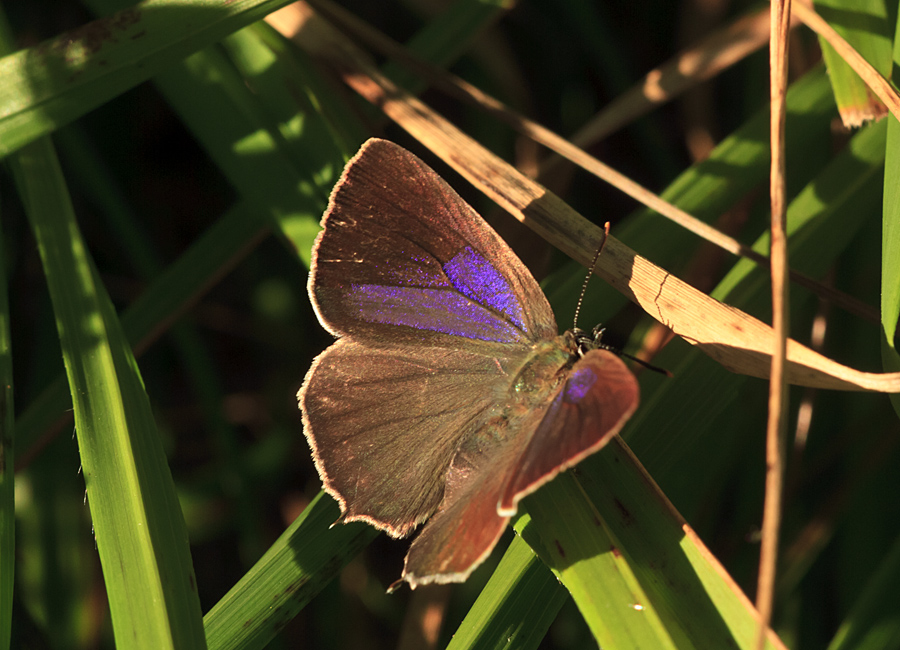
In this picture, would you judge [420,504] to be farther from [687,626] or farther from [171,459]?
[171,459]

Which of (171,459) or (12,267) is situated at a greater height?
(12,267)

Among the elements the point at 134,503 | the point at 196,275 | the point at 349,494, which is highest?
the point at 196,275

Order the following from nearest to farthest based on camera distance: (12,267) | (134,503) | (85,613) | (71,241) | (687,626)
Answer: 1. (687,626)
2. (134,503)
3. (71,241)
4. (85,613)
5. (12,267)

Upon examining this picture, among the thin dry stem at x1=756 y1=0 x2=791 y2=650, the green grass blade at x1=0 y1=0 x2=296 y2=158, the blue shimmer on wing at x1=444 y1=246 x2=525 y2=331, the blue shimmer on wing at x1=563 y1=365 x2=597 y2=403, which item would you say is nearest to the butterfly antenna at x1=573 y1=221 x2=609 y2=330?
the blue shimmer on wing at x1=444 y1=246 x2=525 y2=331

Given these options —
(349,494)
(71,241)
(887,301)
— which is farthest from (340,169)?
(887,301)

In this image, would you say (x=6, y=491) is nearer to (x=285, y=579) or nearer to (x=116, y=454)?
(x=116, y=454)

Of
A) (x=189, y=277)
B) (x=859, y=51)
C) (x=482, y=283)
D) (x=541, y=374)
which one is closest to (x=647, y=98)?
(x=859, y=51)

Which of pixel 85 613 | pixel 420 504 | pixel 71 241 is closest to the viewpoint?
pixel 420 504

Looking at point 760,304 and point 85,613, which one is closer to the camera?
point 760,304

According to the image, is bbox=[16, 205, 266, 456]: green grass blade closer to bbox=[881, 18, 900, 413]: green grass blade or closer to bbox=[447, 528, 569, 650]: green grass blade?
bbox=[447, 528, 569, 650]: green grass blade
